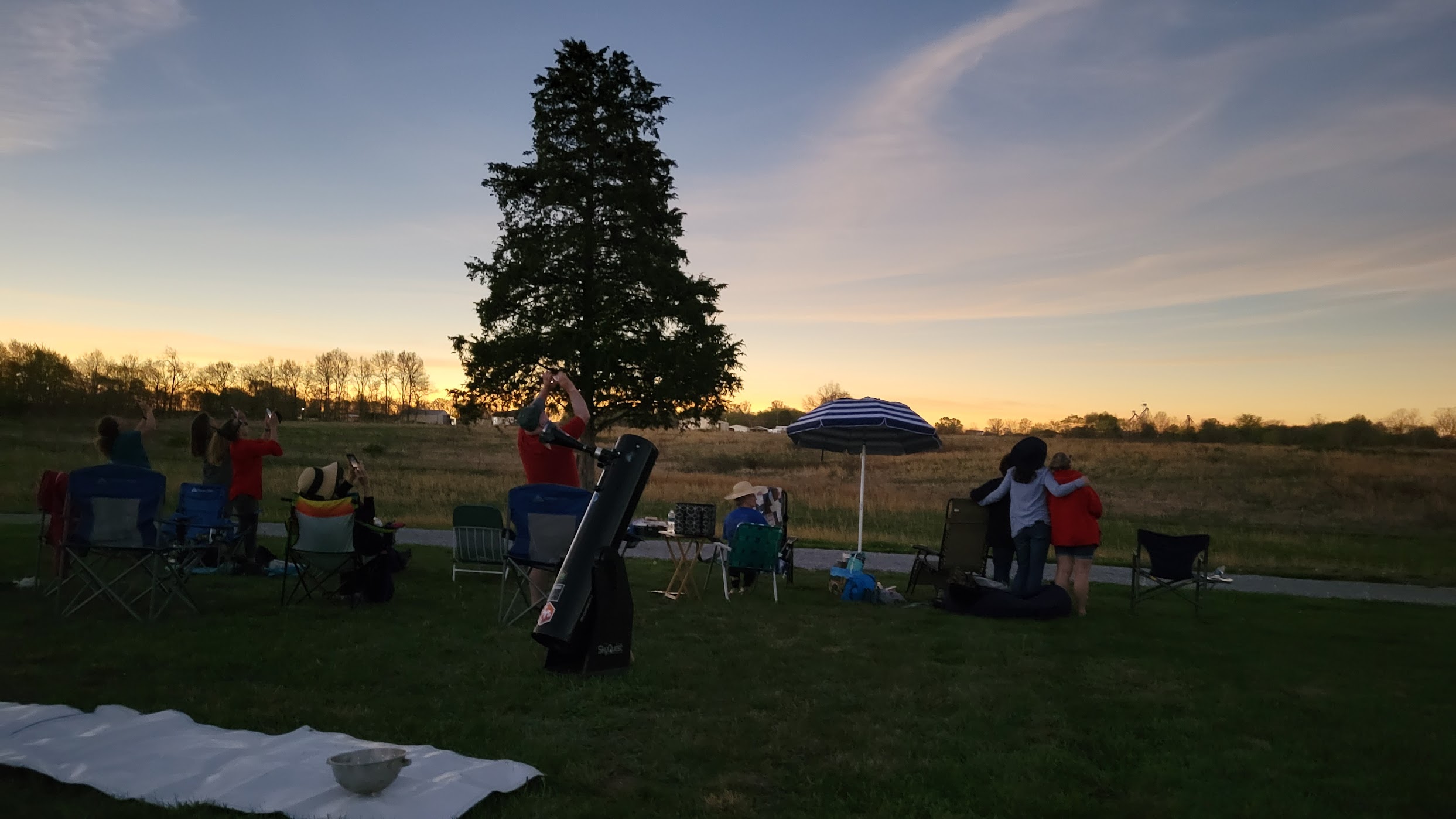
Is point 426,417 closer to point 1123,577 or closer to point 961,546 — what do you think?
point 1123,577

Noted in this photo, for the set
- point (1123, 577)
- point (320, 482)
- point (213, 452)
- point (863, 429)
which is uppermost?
Answer: point (863, 429)

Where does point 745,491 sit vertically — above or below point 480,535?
above

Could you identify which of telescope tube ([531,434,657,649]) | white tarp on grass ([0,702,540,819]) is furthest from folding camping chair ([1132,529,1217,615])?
white tarp on grass ([0,702,540,819])

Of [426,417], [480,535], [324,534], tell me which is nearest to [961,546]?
[480,535]

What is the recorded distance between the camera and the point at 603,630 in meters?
5.66

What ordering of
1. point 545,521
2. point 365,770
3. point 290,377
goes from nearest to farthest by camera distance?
point 365,770
point 545,521
point 290,377

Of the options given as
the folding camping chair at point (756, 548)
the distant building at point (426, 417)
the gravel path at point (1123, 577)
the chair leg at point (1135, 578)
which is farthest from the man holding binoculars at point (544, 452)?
the distant building at point (426, 417)

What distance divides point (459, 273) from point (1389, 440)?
2085 inches

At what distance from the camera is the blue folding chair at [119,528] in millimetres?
6984

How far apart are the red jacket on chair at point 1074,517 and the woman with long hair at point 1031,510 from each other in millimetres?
76

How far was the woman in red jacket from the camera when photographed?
28.8 ft

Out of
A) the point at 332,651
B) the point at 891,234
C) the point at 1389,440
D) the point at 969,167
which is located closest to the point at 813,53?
the point at 969,167

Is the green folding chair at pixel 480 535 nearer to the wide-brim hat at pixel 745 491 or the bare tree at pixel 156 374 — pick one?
the wide-brim hat at pixel 745 491

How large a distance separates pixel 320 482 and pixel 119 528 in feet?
4.99
